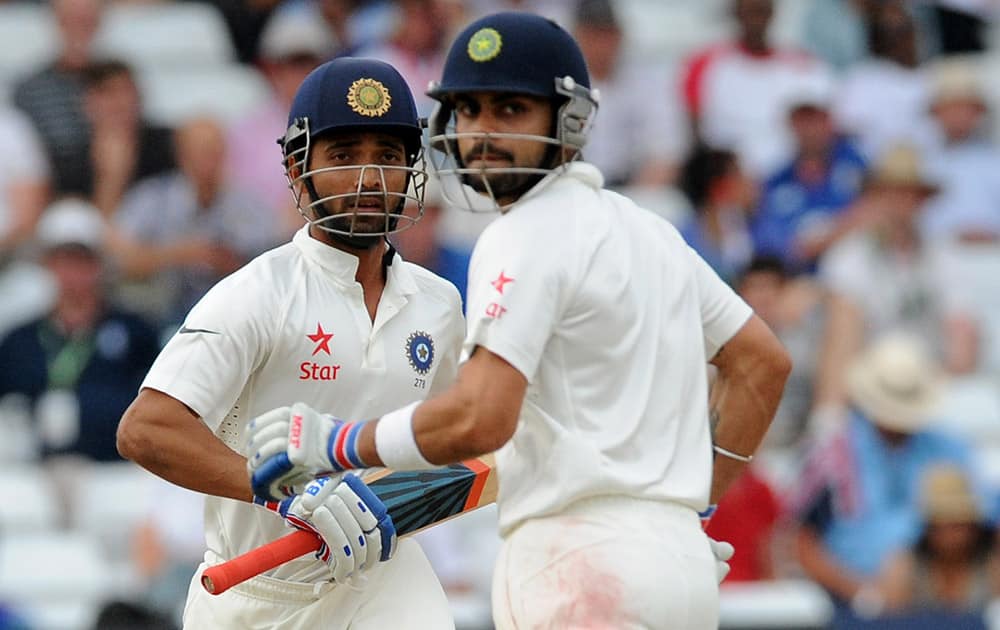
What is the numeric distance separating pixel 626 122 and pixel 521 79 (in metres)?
5.78

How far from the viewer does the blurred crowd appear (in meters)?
7.86

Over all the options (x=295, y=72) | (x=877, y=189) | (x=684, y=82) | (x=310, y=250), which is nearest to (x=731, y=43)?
(x=684, y=82)

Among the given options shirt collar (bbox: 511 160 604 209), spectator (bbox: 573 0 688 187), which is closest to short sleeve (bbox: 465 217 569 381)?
shirt collar (bbox: 511 160 604 209)

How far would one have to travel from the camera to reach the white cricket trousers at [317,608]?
451cm

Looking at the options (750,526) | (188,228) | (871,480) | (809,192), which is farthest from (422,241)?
(809,192)

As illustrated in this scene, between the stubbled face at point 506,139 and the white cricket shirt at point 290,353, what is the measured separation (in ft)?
2.09

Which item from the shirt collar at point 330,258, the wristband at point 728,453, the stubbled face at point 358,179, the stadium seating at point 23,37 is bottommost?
the stadium seating at point 23,37

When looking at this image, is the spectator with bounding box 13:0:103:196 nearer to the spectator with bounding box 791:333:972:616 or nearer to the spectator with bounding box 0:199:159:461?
the spectator with bounding box 0:199:159:461

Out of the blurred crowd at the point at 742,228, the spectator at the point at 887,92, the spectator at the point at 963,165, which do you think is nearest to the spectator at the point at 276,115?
the blurred crowd at the point at 742,228

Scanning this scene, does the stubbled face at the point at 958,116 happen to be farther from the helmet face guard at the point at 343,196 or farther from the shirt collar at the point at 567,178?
the shirt collar at the point at 567,178

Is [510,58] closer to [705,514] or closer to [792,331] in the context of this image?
[705,514]

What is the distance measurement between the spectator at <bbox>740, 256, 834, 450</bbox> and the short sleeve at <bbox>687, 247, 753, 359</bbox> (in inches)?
170

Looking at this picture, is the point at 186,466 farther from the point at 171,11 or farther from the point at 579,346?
the point at 171,11

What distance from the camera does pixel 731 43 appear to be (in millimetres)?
10281
